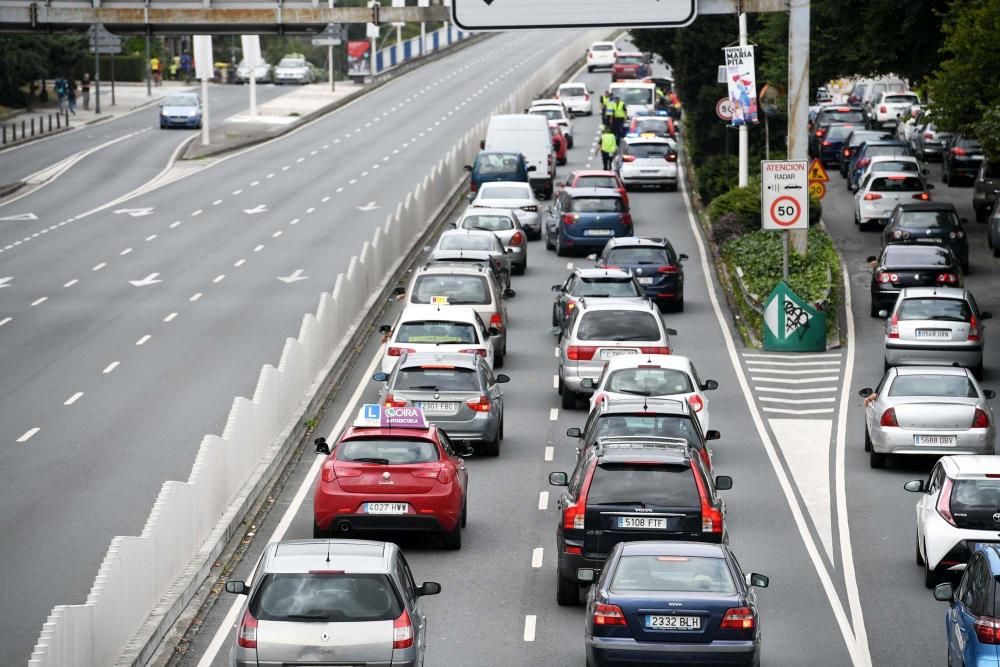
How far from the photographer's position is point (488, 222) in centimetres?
4203

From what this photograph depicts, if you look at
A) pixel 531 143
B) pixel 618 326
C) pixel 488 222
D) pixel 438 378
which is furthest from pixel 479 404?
pixel 531 143

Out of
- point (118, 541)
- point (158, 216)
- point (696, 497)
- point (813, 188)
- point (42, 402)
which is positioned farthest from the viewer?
A: point (158, 216)

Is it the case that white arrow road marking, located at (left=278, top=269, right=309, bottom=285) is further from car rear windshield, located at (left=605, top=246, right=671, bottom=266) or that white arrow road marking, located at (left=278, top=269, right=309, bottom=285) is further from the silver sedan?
the silver sedan

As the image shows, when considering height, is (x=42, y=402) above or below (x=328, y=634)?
below

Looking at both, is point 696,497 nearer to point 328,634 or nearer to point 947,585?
point 947,585

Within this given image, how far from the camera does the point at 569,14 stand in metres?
19.5

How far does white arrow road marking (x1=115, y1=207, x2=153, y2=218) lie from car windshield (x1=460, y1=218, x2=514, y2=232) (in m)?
15.0

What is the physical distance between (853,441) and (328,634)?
1500cm

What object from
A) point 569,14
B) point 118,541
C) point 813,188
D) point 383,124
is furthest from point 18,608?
point 383,124

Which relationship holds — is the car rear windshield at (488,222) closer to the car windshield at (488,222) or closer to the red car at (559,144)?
the car windshield at (488,222)

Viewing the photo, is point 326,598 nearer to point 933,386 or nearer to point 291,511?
point 291,511

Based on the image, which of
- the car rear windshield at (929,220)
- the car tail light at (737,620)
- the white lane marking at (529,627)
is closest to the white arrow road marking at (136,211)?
the car rear windshield at (929,220)

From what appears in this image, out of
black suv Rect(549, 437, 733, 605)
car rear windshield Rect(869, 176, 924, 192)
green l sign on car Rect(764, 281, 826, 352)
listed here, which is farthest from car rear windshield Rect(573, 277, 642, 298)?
car rear windshield Rect(869, 176, 924, 192)

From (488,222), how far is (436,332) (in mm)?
13496
